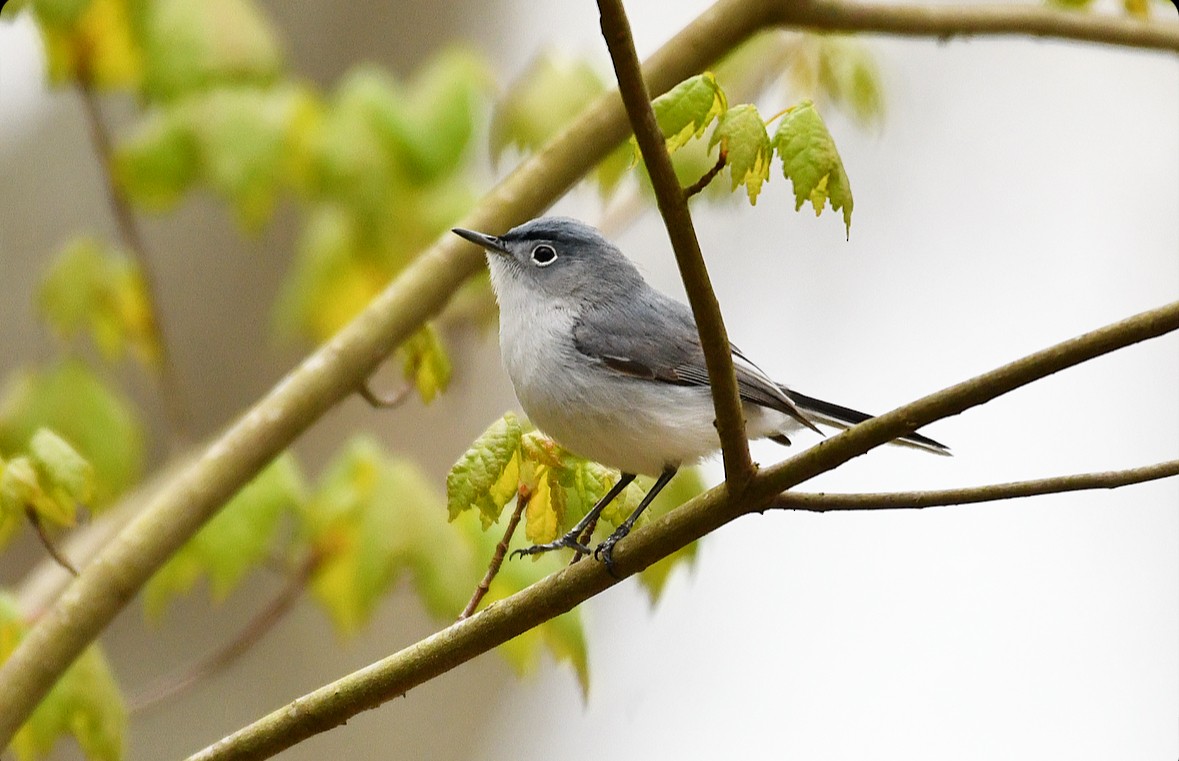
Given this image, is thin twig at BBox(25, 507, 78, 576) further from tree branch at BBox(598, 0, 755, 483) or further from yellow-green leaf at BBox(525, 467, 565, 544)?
tree branch at BBox(598, 0, 755, 483)

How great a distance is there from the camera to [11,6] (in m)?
2.24

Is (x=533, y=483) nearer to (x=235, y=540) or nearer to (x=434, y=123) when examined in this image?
(x=235, y=540)

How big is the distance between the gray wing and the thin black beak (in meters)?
0.23

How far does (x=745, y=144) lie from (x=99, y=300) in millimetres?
2462

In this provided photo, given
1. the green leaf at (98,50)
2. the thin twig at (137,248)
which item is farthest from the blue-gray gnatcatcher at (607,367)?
the green leaf at (98,50)

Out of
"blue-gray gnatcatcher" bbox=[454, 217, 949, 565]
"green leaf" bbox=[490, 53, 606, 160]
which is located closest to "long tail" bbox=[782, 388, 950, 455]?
"blue-gray gnatcatcher" bbox=[454, 217, 949, 565]

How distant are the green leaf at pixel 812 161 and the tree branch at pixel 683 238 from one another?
212mm

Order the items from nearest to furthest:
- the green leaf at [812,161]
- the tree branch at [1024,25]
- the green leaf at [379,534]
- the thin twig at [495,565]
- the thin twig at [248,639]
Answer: the green leaf at [812,161] → the thin twig at [495,565] → the tree branch at [1024,25] → the green leaf at [379,534] → the thin twig at [248,639]

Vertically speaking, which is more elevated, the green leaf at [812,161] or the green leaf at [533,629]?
the green leaf at [812,161]

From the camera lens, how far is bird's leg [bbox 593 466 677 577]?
166cm

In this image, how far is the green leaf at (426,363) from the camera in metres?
2.26

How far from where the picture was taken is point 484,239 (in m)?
2.37

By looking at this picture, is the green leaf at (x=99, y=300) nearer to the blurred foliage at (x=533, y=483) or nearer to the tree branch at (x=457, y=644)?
the blurred foliage at (x=533, y=483)

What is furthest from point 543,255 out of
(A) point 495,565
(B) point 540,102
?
(A) point 495,565
